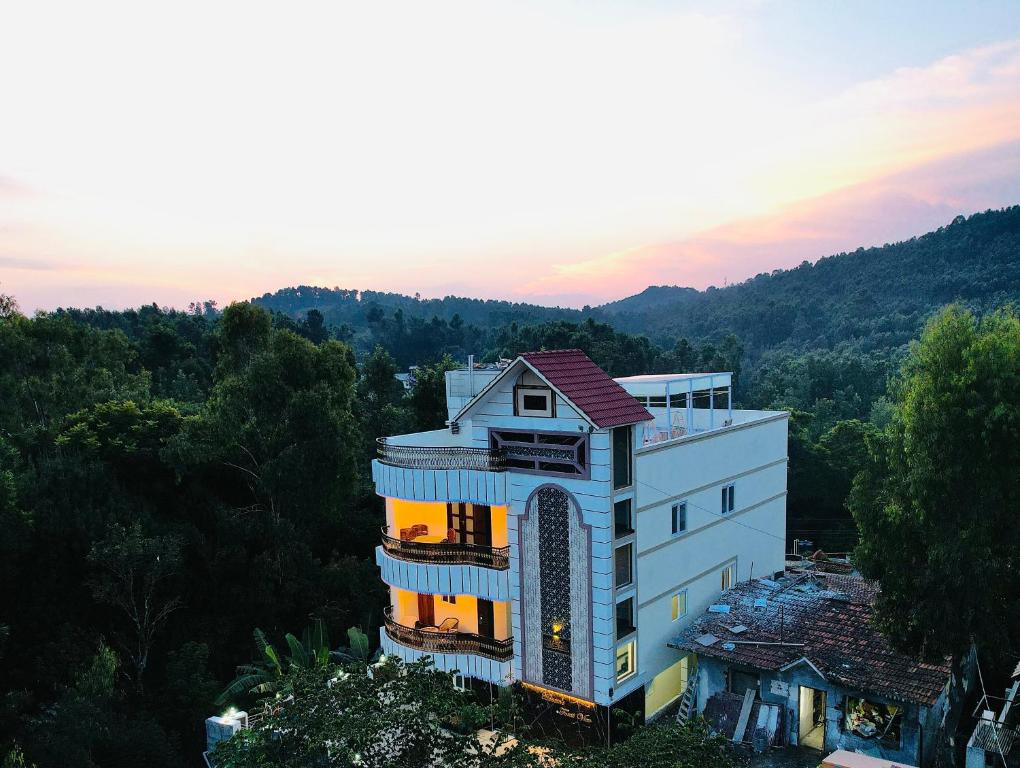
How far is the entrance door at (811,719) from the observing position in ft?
66.4

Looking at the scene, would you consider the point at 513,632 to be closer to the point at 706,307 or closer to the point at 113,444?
the point at 113,444

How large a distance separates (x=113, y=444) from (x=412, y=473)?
1703 cm

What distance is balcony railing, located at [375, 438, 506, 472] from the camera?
21.3m

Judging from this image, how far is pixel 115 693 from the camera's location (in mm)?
25047

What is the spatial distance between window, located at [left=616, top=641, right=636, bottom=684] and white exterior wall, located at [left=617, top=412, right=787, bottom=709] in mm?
260

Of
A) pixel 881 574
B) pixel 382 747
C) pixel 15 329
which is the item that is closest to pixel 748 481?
pixel 881 574

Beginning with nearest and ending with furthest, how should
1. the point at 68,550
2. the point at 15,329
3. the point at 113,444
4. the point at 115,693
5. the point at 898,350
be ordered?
the point at 115,693 < the point at 68,550 < the point at 113,444 < the point at 15,329 < the point at 898,350

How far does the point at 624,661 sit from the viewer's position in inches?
816

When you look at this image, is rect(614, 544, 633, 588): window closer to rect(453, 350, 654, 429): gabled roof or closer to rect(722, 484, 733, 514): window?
rect(453, 350, 654, 429): gabled roof

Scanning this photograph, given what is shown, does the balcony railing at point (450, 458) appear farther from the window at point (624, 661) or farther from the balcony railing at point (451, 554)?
the window at point (624, 661)

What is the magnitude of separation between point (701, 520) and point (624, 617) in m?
4.94

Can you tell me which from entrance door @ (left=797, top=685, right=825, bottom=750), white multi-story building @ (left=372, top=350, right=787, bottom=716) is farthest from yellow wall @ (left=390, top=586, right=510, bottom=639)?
entrance door @ (left=797, top=685, right=825, bottom=750)

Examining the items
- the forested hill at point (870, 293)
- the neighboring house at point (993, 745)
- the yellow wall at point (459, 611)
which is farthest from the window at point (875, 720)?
the forested hill at point (870, 293)

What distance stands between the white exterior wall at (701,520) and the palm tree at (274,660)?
11502 mm
